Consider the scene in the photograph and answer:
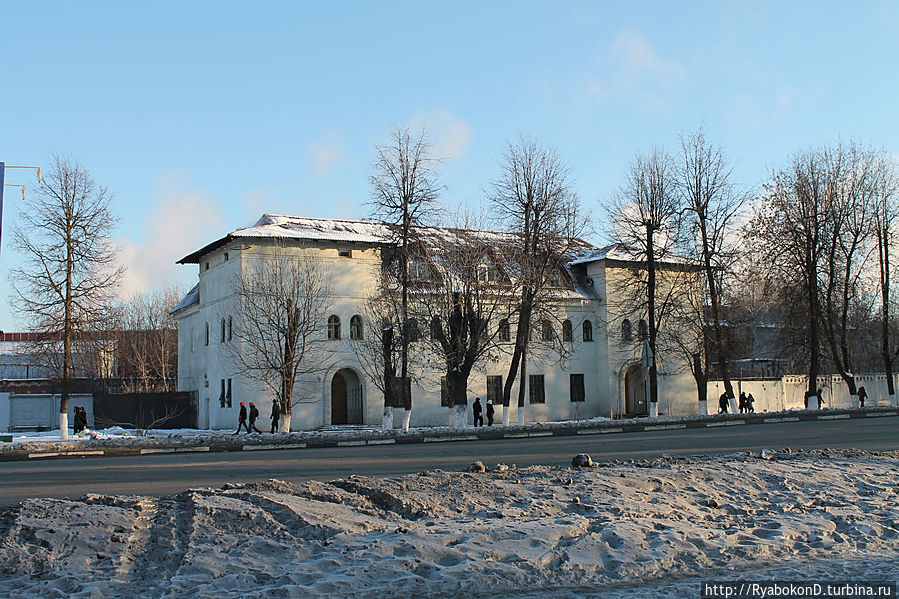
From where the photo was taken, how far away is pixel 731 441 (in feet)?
65.9

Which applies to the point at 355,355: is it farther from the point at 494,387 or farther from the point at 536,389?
the point at 536,389

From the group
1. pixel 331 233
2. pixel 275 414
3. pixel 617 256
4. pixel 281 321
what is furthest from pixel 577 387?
pixel 275 414

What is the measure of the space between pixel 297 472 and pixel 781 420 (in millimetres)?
25078

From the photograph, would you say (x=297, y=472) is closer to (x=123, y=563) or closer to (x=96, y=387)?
(x=123, y=563)

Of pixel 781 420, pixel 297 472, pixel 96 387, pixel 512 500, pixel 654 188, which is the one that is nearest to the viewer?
pixel 512 500

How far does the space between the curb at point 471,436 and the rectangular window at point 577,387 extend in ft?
30.4

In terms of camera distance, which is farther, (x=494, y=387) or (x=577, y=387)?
(x=577, y=387)

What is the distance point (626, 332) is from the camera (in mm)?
42219

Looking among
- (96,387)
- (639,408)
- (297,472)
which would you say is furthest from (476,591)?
(96,387)

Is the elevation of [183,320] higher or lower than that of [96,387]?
higher

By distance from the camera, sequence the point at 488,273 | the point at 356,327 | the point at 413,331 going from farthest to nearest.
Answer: the point at 356,327, the point at 488,273, the point at 413,331

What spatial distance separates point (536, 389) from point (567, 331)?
363 centimetres

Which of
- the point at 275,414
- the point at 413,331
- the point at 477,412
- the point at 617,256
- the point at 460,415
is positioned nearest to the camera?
the point at 275,414

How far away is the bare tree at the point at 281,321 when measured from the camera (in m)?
32.1
